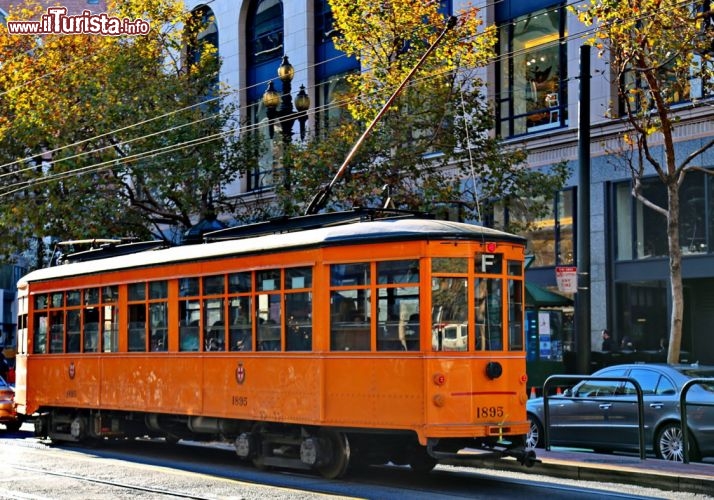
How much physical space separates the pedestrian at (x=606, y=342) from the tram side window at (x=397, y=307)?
16.2 m

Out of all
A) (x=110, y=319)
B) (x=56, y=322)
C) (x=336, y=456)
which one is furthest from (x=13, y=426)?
(x=336, y=456)

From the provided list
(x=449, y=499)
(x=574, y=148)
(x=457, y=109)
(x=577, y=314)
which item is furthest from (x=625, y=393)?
(x=574, y=148)

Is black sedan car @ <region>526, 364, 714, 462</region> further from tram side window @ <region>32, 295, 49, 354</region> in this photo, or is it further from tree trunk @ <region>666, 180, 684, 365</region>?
tram side window @ <region>32, 295, 49, 354</region>

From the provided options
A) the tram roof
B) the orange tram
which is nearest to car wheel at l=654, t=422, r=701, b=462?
the orange tram

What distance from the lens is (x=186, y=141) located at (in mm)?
32406

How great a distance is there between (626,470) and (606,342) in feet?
52.0

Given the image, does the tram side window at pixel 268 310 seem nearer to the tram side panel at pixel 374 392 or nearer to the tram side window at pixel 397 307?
the tram side panel at pixel 374 392

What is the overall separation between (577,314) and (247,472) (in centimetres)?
593

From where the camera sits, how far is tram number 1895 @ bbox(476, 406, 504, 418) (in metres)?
14.3

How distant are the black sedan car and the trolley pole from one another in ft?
2.29

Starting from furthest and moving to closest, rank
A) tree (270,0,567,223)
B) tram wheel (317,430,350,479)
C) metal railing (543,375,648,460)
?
tree (270,0,567,223)
metal railing (543,375,648,460)
tram wheel (317,430,350,479)

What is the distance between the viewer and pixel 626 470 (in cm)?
1422

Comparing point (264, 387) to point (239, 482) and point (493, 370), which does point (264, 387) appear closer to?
point (239, 482)

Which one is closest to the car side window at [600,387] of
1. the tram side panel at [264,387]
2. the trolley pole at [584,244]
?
the trolley pole at [584,244]
